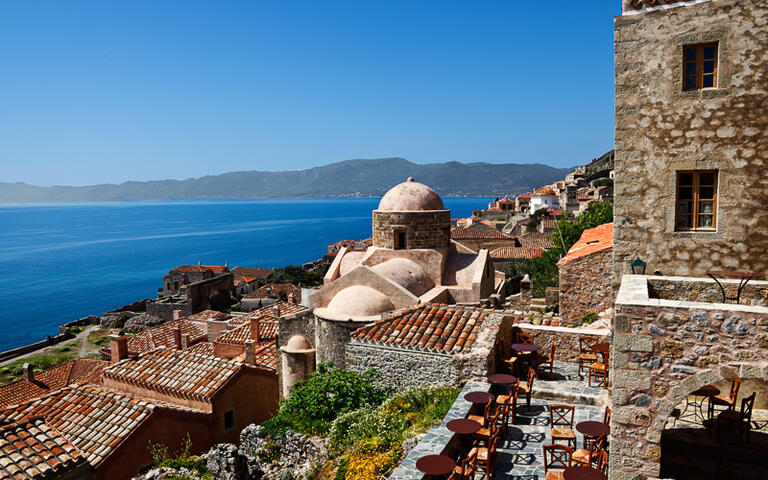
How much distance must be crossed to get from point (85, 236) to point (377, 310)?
186 meters

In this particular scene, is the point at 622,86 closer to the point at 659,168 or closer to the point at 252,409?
the point at 659,168

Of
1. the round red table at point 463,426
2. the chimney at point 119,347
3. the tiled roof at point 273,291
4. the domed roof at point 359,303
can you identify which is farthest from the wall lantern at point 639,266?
the tiled roof at point 273,291

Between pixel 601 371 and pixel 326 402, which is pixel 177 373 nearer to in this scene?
pixel 326 402

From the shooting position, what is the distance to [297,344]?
48.8ft

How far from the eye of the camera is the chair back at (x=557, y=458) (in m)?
6.45

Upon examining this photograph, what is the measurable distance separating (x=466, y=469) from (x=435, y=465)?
0.75 m

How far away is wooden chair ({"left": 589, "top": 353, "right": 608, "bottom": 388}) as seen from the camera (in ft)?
32.0

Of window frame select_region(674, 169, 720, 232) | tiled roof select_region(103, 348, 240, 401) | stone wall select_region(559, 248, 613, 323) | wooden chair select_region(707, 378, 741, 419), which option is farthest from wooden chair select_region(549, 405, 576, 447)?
tiled roof select_region(103, 348, 240, 401)

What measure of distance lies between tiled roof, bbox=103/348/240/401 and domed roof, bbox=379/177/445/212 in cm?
741

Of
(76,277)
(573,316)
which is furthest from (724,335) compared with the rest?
(76,277)

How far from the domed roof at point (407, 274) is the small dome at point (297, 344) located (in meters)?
3.16

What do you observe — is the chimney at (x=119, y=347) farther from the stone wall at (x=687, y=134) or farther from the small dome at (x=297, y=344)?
the stone wall at (x=687, y=134)

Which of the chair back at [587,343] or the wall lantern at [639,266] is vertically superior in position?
the wall lantern at [639,266]

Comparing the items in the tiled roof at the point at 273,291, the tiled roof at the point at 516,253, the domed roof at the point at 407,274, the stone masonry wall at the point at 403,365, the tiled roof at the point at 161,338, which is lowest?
the tiled roof at the point at 273,291
